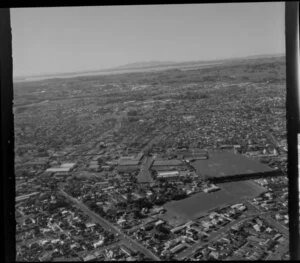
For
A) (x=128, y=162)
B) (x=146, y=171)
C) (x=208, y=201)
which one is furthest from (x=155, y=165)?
(x=208, y=201)

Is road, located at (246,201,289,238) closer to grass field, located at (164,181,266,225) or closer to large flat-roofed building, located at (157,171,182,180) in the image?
grass field, located at (164,181,266,225)

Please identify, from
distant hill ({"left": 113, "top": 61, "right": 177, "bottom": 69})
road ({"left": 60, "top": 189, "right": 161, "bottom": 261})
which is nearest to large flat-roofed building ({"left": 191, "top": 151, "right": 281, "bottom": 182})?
road ({"left": 60, "top": 189, "right": 161, "bottom": 261})

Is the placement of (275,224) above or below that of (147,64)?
below

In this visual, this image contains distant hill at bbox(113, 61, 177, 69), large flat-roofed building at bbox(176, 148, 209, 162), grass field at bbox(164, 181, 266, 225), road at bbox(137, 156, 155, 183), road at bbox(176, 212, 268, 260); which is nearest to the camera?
Answer: road at bbox(176, 212, 268, 260)

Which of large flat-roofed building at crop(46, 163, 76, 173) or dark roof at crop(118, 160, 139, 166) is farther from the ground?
dark roof at crop(118, 160, 139, 166)

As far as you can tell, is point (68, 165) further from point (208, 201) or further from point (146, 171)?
point (208, 201)

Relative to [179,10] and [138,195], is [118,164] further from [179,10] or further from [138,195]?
[179,10]

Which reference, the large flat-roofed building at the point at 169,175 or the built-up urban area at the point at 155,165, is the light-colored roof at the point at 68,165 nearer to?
the built-up urban area at the point at 155,165
